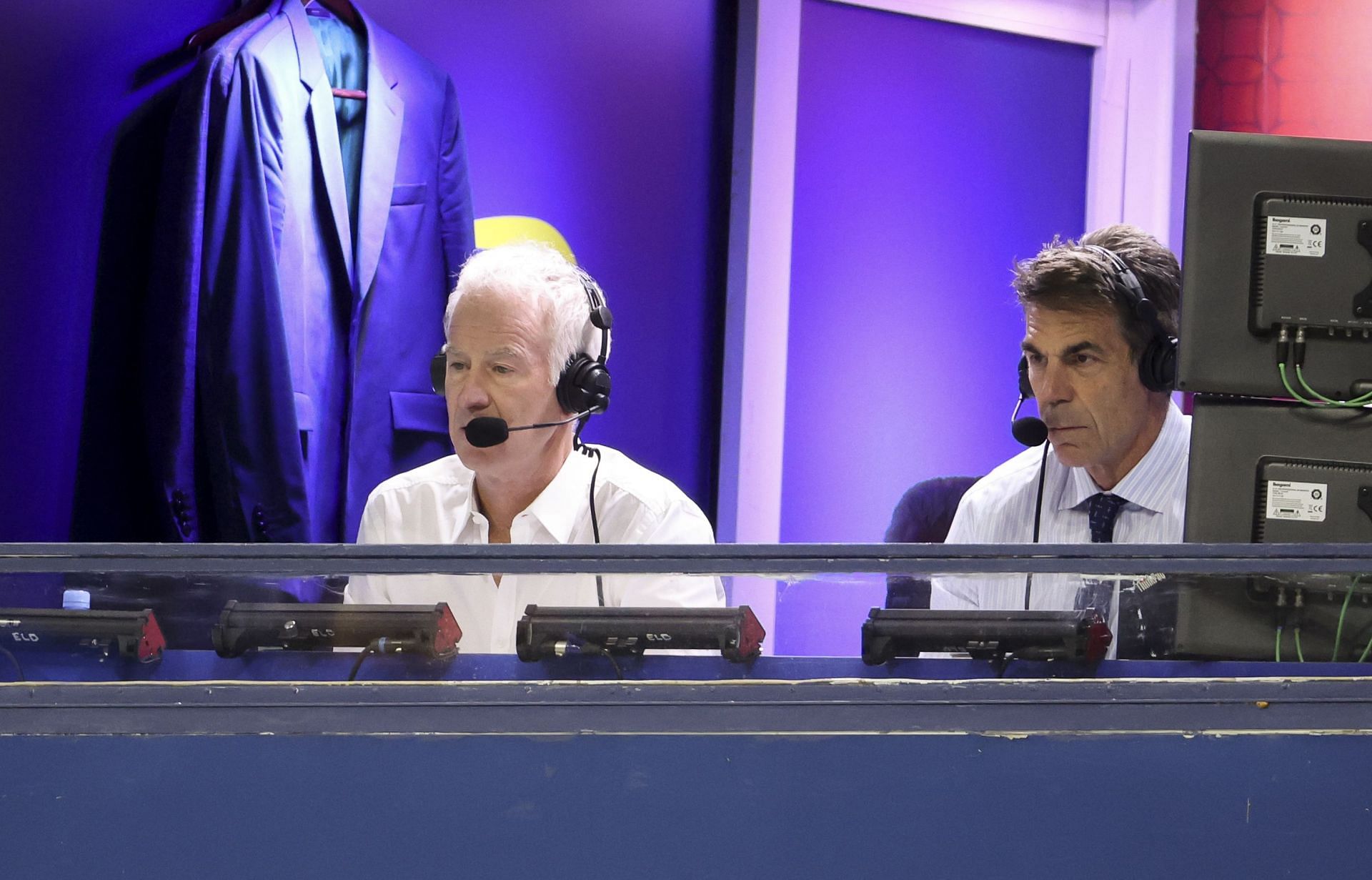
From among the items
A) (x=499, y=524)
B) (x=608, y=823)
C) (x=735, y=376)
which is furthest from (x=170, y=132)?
(x=608, y=823)

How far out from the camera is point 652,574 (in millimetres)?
1055

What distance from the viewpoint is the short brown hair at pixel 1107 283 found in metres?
2.02

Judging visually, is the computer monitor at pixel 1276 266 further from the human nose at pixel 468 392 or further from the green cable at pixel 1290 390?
the human nose at pixel 468 392

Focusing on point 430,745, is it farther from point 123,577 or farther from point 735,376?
point 735,376

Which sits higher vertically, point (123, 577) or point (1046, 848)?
point (123, 577)

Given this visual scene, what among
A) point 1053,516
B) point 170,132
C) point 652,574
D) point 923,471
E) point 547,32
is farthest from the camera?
point 923,471

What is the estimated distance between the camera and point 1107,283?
6.59 ft

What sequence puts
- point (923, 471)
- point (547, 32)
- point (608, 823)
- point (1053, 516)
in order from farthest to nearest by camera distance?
point (923, 471) < point (547, 32) < point (1053, 516) < point (608, 823)

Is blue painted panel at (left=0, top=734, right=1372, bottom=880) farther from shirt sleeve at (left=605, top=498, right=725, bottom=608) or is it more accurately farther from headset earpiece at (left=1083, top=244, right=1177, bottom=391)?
headset earpiece at (left=1083, top=244, right=1177, bottom=391)

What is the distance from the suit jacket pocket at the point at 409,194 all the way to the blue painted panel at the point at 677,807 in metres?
1.90

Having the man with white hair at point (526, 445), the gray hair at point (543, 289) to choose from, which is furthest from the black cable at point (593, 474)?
the gray hair at point (543, 289)

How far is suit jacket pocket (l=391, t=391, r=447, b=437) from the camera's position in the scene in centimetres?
268

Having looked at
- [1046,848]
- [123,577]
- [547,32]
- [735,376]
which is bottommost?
[1046,848]

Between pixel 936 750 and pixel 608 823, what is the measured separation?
0.25 meters
